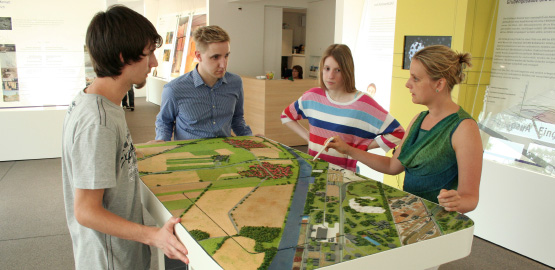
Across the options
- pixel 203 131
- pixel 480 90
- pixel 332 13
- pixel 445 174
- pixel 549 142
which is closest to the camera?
pixel 445 174

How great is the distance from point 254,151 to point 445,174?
0.94 meters

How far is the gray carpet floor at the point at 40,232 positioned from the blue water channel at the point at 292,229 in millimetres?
621

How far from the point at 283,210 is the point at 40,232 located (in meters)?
3.01

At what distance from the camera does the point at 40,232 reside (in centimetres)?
354

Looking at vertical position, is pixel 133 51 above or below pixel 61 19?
below

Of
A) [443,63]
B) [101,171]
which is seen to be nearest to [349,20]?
[443,63]

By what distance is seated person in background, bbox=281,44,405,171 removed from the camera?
228 cm

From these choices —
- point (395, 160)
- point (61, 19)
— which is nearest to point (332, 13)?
point (61, 19)

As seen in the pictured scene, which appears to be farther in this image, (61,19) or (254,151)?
(61,19)

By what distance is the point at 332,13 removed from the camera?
7969 millimetres

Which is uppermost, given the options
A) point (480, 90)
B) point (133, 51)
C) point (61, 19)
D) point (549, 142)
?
point (61, 19)

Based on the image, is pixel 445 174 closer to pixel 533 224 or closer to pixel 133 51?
pixel 133 51

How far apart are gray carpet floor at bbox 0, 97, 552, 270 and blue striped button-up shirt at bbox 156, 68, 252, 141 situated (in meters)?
1.03

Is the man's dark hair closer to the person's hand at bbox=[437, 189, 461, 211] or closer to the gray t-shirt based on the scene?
the gray t-shirt
